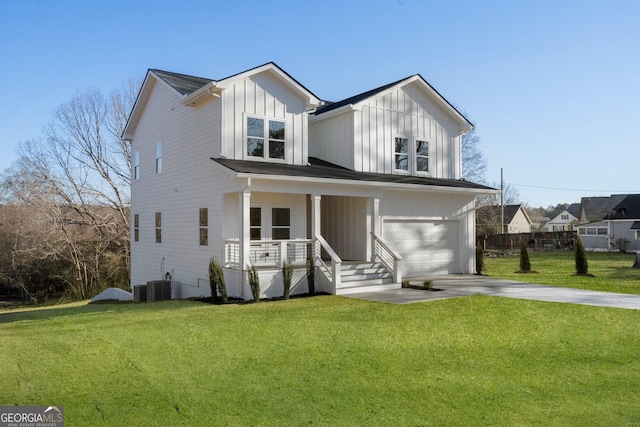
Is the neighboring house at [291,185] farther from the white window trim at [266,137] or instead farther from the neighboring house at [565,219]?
the neighboring house at [565,219]

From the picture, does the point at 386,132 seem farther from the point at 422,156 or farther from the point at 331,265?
the point at 331,265

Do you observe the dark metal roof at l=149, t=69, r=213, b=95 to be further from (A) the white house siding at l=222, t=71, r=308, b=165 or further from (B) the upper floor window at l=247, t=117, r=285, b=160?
(B) the upper floor window at l=247, t=117, r=285, b=160

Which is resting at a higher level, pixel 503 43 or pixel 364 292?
pixel 503 43

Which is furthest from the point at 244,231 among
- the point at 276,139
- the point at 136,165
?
the point at 136,165

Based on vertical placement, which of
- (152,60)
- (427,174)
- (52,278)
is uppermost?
(152,60)

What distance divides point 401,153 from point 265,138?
598 cm

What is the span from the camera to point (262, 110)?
15.5 meters

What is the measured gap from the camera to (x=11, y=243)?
30.3m

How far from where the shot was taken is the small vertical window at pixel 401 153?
18656mm

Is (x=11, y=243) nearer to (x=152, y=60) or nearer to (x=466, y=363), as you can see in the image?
(x=152, y=60)

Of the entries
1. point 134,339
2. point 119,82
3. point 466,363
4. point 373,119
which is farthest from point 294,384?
point 119,82

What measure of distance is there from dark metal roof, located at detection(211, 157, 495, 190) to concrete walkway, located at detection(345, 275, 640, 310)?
12.2ft

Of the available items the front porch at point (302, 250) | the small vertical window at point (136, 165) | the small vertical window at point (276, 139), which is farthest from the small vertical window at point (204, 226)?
the small vertical window at point (136, 165)

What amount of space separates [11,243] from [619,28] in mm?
33963
